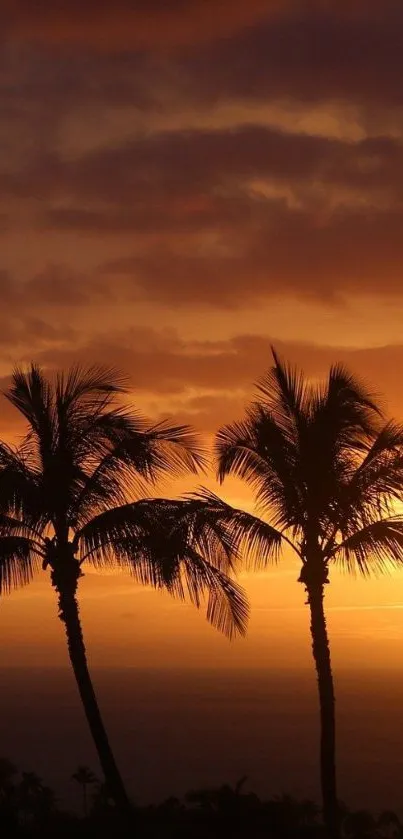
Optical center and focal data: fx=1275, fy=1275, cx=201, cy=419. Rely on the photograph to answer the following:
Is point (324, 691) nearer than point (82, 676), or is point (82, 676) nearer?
point (82, 676)

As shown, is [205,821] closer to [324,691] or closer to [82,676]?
[324,691]

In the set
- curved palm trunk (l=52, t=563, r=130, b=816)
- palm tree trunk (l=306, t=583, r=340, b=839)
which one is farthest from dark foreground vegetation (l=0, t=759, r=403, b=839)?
palm tree trunk (l=306, t=583, r=340, b=839)

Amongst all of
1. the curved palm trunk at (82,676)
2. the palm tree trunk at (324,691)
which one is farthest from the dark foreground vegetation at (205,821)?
the palm tree trunk at (324,691)

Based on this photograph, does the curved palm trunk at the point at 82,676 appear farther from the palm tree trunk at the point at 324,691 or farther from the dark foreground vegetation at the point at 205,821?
the palm tree trunk at the point at 324,691

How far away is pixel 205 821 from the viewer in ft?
111

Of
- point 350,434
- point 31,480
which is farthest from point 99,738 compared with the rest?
point 350,434

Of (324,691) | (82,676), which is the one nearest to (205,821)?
(324,691)

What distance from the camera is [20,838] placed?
32.6 meters

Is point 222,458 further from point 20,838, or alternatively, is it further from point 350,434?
point 20,838

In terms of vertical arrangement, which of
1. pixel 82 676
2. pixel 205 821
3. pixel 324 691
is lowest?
pixel 205 821

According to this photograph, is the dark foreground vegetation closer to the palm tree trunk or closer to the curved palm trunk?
the curved palm trunk

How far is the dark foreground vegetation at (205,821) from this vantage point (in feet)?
108

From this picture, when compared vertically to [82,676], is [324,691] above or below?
below

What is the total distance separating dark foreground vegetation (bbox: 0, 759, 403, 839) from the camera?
33.0 meters
